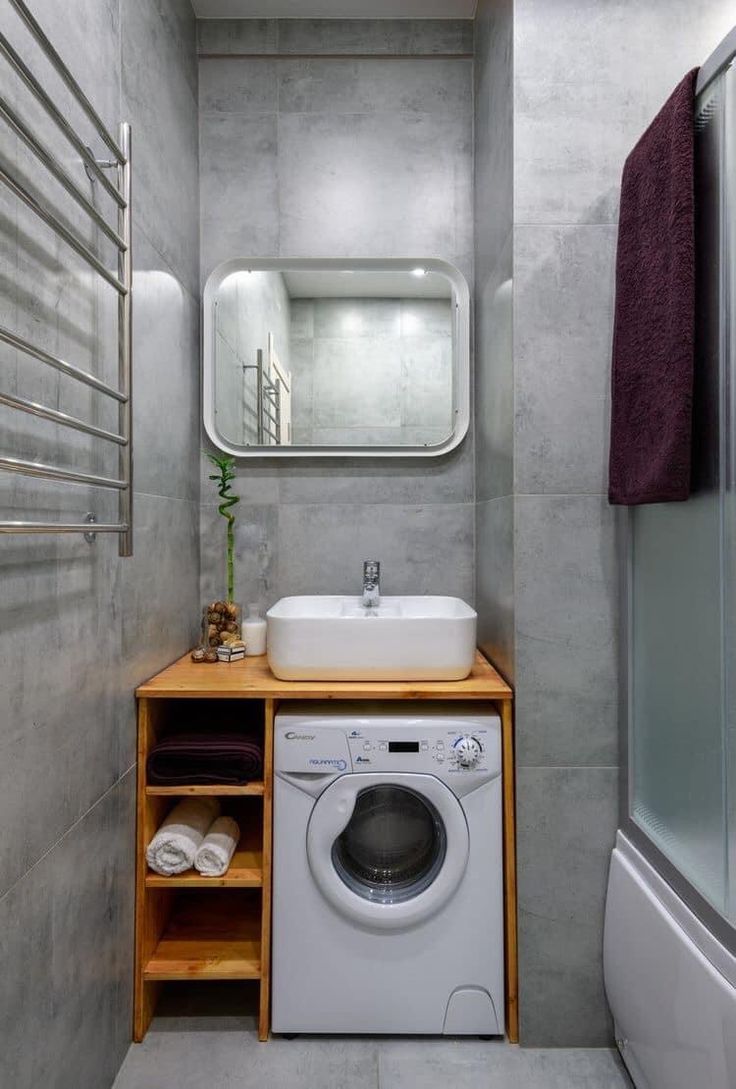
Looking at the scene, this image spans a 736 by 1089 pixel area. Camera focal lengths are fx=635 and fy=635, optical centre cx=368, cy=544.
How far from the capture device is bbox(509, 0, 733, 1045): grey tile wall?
1.47m

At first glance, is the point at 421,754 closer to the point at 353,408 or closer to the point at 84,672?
the point at 84,672

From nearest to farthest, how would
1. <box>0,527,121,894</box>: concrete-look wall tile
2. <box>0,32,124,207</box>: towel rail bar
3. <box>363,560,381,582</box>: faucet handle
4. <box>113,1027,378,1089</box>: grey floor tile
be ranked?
<box>0,32,124,207</box>: towel rail bar
<box>0,527,121,894</box>: concrete-look wall tile
<box>113,1027,378,1089</box>: grey floor tile
<box>363,560,381,582</box>: faucet handle

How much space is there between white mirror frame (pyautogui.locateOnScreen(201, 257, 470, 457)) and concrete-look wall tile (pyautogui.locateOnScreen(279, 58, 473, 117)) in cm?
49

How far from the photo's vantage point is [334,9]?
196cm

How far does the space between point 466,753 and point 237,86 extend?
210cm

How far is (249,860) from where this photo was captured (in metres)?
1.57

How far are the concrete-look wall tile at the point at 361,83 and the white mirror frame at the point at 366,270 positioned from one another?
19.2 inches

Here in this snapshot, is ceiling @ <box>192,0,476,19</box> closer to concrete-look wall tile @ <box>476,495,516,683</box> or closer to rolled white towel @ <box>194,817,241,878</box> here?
concrete-look wall tile @ <box>476,495,516,683</box>

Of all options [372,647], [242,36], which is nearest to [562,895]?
[372,647]

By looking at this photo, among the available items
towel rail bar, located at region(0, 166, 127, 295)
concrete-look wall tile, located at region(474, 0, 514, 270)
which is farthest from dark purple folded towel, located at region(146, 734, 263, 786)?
concrete-look wall tile, located at region(474, 0, 514, 270)

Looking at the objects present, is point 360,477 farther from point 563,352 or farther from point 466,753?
point 466,753

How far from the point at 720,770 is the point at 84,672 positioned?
1.16m

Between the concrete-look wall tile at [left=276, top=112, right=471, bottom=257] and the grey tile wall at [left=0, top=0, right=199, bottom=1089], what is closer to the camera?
the grey tile wall at [left=0, top=0, right=199, bottom=1089]

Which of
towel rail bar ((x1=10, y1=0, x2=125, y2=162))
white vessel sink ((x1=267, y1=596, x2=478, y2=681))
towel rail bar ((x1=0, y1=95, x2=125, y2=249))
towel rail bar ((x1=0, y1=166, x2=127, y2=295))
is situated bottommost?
white vessel sink ((x1=267, y1=596, x2=478, y2=681))
